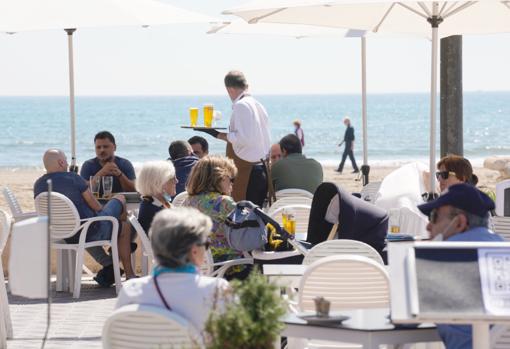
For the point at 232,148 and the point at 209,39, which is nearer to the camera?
the point at 232,148

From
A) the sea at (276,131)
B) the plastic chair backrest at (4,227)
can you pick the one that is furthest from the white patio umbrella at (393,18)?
the sea at (276,131)

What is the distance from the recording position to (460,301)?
154 inches

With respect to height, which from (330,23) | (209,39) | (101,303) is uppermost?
(209,39)

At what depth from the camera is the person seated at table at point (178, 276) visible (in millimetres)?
4387

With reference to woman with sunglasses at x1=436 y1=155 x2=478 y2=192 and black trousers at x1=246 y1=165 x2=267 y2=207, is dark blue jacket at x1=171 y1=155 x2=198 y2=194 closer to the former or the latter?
black trousers at x1=246 y1=165 x2=267 y2=207

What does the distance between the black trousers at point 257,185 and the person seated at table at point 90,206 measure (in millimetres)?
1077

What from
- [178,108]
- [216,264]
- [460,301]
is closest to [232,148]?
[216,264]

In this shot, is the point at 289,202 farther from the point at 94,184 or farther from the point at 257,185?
the point at 94,184

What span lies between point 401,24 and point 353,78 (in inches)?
3950

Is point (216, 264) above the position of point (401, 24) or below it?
below

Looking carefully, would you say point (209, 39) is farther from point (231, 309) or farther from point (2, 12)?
point (231, 309)

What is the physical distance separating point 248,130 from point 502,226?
119 inches

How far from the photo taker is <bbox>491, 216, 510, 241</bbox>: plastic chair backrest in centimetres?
781

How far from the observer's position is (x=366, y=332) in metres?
4.46
